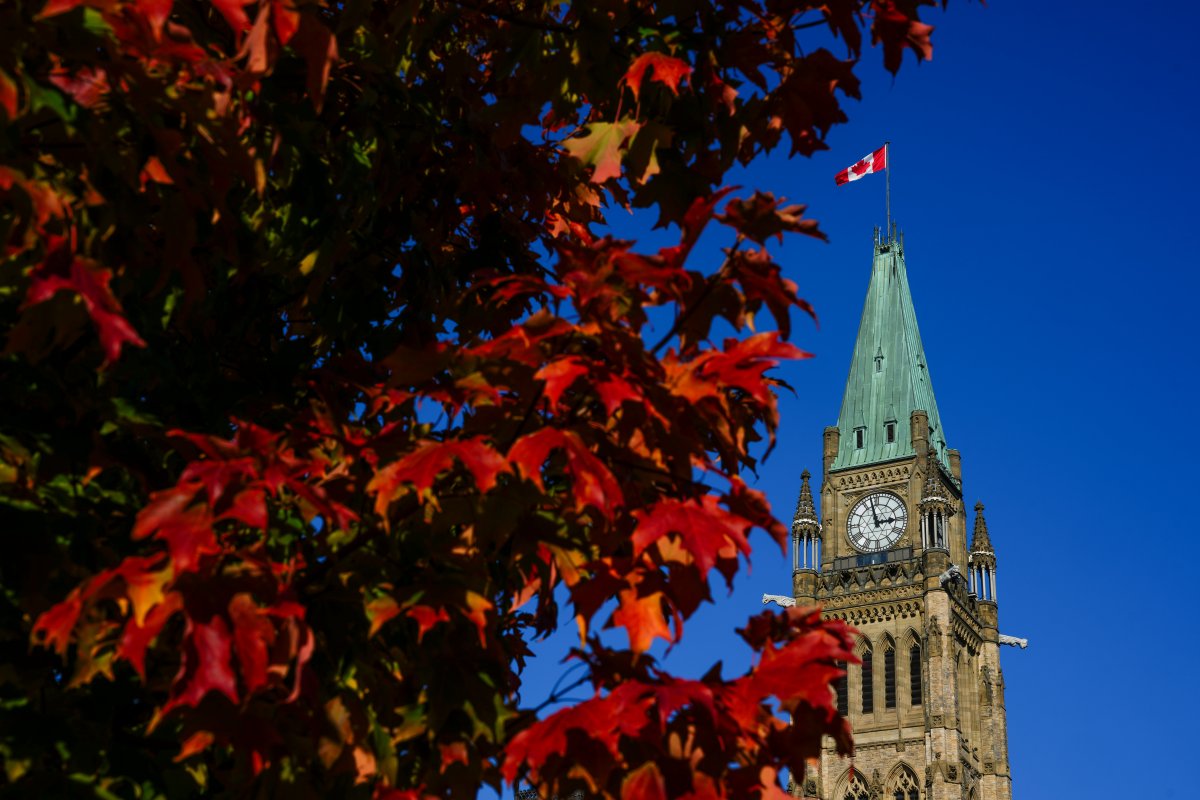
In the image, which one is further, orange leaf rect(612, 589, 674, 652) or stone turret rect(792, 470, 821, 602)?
stone turret rect(792, 470, 821, 602)

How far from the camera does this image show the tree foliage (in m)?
2.46

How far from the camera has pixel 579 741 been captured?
2494 millimetres

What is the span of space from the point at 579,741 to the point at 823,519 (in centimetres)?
7254

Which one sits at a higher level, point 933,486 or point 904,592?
point 933,486

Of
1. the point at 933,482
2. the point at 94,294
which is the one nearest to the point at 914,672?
the point at 933,482

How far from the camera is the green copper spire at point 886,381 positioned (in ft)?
248

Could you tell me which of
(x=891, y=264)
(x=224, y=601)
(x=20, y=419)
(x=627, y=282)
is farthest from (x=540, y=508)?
(x=891, y=264)

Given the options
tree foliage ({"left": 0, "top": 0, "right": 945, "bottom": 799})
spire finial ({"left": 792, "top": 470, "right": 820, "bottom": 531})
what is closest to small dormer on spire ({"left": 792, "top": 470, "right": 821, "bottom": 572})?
spire finial ({"left": 792, "top": 470, "right": 820, "bottom": 531})

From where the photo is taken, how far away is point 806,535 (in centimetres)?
7262

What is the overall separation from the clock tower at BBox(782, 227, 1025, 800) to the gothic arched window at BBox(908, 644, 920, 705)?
0.16 feet

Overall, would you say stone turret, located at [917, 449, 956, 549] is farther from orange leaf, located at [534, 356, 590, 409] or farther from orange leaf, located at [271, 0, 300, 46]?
orange leaf, located at [271, 0, 300, 46]

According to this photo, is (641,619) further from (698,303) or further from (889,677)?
(889,677)

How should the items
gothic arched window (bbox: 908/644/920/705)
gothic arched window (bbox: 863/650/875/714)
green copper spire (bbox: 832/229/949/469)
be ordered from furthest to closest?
green copper spire (bbox: 832/229/949/469) → gothic arched window (bbox: 863/650/875/714) → gothic arched window (bbox: 908/644/920/705)

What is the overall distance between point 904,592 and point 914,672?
3913 millimetres
